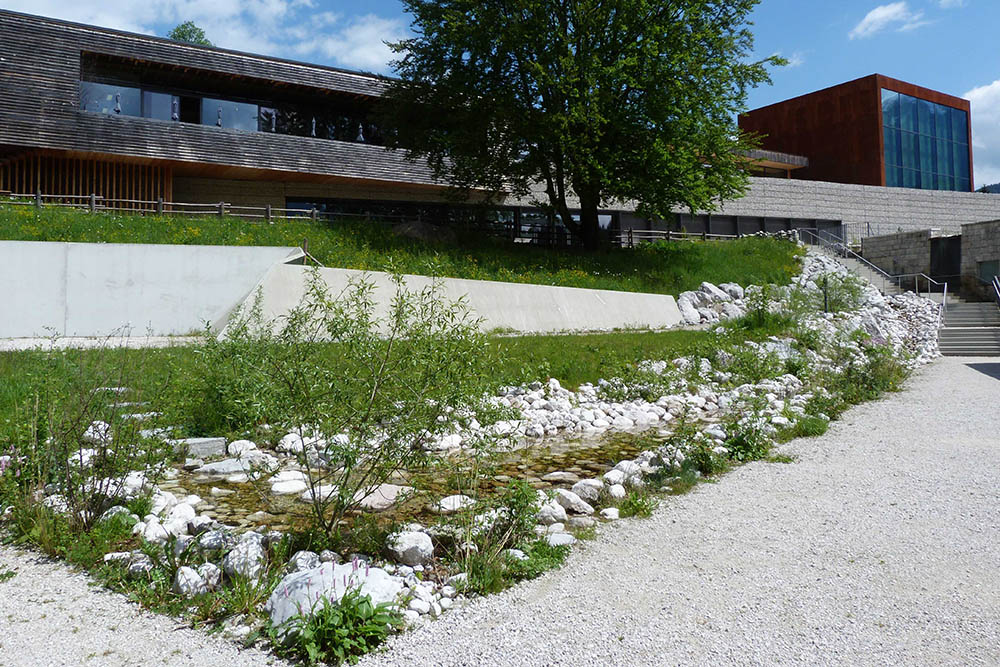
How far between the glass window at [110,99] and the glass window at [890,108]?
42750 mm

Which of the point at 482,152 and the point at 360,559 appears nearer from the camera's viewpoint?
the point at 360,559

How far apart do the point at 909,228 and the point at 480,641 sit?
4653cm

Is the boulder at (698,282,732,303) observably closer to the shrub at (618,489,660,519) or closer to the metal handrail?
the metal handrail

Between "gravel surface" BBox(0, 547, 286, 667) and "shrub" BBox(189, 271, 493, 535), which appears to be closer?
"gravel surface" BBox(0, 547, 286, 667)

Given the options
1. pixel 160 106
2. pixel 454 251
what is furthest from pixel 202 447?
pixel 160 106

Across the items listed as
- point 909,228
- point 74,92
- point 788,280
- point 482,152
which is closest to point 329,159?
point 482,152

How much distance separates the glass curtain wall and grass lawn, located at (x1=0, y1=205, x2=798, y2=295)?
19.8 metres

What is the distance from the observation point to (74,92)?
22.3 m

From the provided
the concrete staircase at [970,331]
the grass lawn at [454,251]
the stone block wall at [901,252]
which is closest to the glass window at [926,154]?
the stone block wall at [901,252]

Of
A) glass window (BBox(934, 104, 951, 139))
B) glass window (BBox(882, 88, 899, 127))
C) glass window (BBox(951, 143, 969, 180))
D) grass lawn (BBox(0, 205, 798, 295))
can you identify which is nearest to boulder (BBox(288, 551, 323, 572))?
grass lawn (BBox(0, 205, 798, 295))

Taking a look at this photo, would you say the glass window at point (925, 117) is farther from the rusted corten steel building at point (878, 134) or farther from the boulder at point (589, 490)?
the boulder at point (589, 490)

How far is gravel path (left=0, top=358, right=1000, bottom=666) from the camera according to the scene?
3.38m

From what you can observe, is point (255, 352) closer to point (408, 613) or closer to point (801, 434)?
point (408, 613)

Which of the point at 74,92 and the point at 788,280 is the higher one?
the point at 74,92
